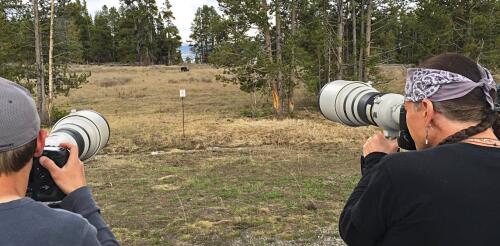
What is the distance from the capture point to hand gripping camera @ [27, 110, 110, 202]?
6.06 feet

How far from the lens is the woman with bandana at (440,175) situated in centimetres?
167

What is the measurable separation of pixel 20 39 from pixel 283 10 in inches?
441

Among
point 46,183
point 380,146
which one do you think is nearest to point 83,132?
point 46,183

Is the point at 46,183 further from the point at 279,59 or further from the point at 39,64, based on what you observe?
the point at 39,64

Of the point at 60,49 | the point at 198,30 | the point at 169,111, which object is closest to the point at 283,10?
the point at 169,111

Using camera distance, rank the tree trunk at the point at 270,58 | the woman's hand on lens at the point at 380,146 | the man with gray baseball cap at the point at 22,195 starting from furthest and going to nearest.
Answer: the tree trunk at the point at 270,58, the woman's hand on lens at the point at 380,146, the man with gray baseball cap at the point at 22,195

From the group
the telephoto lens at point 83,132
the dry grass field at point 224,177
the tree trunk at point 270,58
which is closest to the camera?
the telephoto lens at point 83,132

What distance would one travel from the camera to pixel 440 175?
5.52ft

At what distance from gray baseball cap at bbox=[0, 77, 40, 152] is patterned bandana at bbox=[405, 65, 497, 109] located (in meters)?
1.40

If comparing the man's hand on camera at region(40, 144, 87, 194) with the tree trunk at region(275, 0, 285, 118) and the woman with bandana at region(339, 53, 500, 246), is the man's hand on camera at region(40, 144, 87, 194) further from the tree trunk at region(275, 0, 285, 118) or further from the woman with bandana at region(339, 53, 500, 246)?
the tree trunk at region(275, 0, 285, 118)

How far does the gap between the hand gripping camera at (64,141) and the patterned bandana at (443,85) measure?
4.60 ft

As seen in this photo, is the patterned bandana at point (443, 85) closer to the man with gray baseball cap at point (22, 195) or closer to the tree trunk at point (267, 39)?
the man with gray baseball cap at point (22, 195)

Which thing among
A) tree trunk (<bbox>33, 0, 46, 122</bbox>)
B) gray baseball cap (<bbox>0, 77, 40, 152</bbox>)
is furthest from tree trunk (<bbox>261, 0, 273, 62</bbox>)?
gray baseball cap (<bbox>0, 77, 40, 152</bbox>)

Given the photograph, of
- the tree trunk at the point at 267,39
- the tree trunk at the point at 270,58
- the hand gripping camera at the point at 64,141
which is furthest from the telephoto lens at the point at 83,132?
the tree trunk at the point at 267,39
